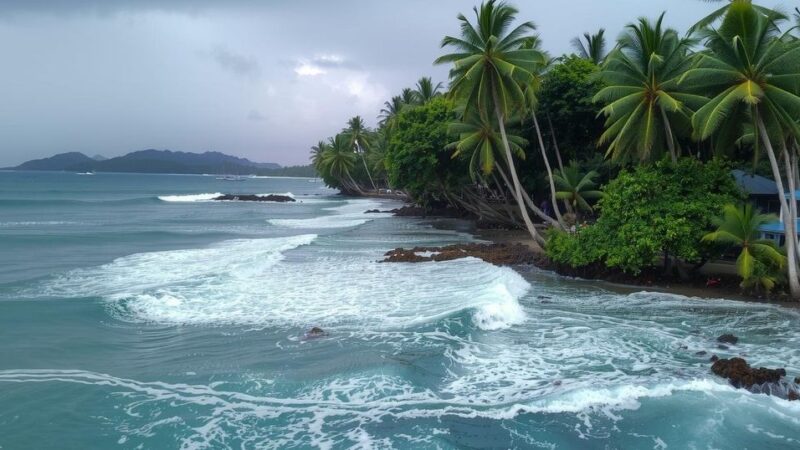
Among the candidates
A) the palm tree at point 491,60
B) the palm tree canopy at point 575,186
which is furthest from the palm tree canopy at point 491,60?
the palm tree canopy at point 575,186

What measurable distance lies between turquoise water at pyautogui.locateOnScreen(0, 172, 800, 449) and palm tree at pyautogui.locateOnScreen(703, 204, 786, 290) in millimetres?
1015

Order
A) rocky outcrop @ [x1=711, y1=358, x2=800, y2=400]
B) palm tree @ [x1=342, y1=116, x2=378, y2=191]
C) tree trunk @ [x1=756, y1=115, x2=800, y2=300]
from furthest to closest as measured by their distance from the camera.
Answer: palm tree @ [x1=342, y1=116, x2=378, y2=191], tree trunk @ [x1=756, y1=115, x2=800, y2=300], rocky outcrop @ [x1=711, y1=358, x2=800, y2=400]

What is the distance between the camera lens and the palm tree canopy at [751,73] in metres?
13.1

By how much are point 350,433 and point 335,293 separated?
8396 mm

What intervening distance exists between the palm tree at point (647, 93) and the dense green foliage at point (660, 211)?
839 mm

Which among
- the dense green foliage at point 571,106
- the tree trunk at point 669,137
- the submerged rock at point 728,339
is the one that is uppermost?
the dense green foliage at point 571,106

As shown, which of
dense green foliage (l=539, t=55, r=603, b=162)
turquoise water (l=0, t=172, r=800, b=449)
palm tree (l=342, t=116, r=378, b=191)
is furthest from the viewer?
palm tree (l=342, t=116, r=378, b=191)

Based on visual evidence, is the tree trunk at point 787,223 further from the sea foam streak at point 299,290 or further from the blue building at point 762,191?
the sea foam streak at point 299,290

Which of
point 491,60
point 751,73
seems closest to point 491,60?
point 491,60

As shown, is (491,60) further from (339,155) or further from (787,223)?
(339,155)

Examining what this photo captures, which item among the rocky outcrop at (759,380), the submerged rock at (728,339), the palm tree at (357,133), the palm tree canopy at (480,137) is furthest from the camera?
the palm tree at (357,133)

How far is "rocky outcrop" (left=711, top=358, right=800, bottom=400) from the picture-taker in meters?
8.42

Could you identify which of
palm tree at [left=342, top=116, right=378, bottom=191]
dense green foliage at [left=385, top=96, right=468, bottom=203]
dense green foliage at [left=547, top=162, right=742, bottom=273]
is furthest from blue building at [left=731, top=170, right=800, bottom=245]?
palm tree at [left=342, top=116, right=378, bottom=191]

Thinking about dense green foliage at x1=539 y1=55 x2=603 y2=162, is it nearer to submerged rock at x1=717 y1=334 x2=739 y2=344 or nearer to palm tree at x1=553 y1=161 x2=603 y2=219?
palm tree at x1=553 y1=161 x2=603 y2=219
